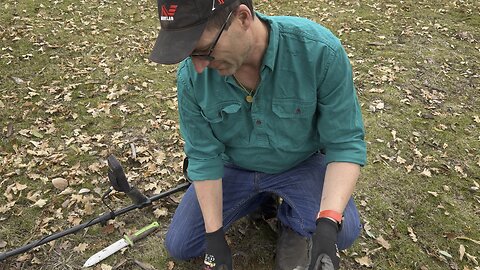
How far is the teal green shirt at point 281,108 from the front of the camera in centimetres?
232

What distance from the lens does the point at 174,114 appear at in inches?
207

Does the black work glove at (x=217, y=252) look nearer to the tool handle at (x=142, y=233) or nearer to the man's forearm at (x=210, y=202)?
the man's forearm at (x=210, y=202)

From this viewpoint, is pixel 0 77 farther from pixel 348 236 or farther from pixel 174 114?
pixel 348 236

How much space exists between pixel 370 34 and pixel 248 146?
5881 millimetres

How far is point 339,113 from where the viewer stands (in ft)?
7.96

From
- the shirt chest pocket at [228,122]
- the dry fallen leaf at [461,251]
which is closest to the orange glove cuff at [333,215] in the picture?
the shirt chest pocket at [228,122]

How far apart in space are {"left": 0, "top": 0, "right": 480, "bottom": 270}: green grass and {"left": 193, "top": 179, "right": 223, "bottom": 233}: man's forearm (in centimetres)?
71

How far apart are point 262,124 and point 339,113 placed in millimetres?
469

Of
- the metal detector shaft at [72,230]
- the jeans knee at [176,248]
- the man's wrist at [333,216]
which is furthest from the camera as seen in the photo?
the metal detector shaft at [72,230]

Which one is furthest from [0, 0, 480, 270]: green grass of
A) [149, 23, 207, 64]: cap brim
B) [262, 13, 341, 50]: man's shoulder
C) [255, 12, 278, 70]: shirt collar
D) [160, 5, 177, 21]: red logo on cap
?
[160, 5, 177, 21]: red logo on cap

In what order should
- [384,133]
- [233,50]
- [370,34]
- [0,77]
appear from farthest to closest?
[370,34] → [0,77] → [384,133] → [233,50]

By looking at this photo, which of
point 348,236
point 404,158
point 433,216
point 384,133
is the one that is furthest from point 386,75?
point 348,236

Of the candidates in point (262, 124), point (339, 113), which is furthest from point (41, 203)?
point (339, 113)

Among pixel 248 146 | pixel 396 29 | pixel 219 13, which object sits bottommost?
pixel 396 29
